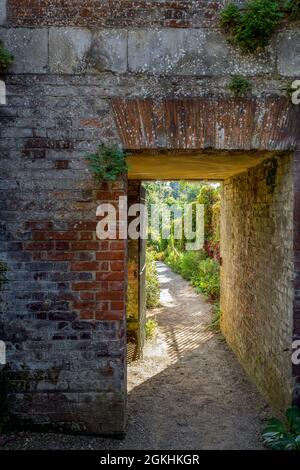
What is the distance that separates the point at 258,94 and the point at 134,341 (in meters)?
3.89

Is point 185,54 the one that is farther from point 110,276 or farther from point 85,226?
point 110,276

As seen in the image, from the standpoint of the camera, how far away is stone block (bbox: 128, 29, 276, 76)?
3.19 meters

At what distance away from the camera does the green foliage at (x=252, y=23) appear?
3.09m

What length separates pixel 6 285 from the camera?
130 inches

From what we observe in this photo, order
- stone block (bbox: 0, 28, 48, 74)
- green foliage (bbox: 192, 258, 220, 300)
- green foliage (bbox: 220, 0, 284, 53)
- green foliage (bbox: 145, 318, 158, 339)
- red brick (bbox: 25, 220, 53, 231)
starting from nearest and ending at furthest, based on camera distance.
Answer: green foliage (bbox: 220, 0, 284, 53) < stone block (bbox: 0, 28, 48, 74) < red brick (bbox: 25, 220, 53, 231) < green foliage (bbox: 145, 318, 158, 339) < green foliage (bbox: 192, 258, 220, 300)

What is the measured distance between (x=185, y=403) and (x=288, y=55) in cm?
361

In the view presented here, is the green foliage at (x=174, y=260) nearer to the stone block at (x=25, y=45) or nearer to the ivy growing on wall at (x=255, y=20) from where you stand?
the ivy growing on wall at (x=255, y=20)

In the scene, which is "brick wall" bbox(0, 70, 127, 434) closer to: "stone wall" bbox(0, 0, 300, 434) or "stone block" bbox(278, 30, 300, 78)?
"stone wall" bbox(0, 0, 300, 434)

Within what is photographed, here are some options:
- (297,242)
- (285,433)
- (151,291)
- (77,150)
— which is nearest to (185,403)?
(285,433)

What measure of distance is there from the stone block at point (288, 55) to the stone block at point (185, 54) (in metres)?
0.16

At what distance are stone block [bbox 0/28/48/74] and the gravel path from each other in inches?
122

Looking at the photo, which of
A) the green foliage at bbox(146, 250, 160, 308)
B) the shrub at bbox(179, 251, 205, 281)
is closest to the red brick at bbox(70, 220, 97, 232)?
the green foliage at bbox(146, 250, 160, 308)
